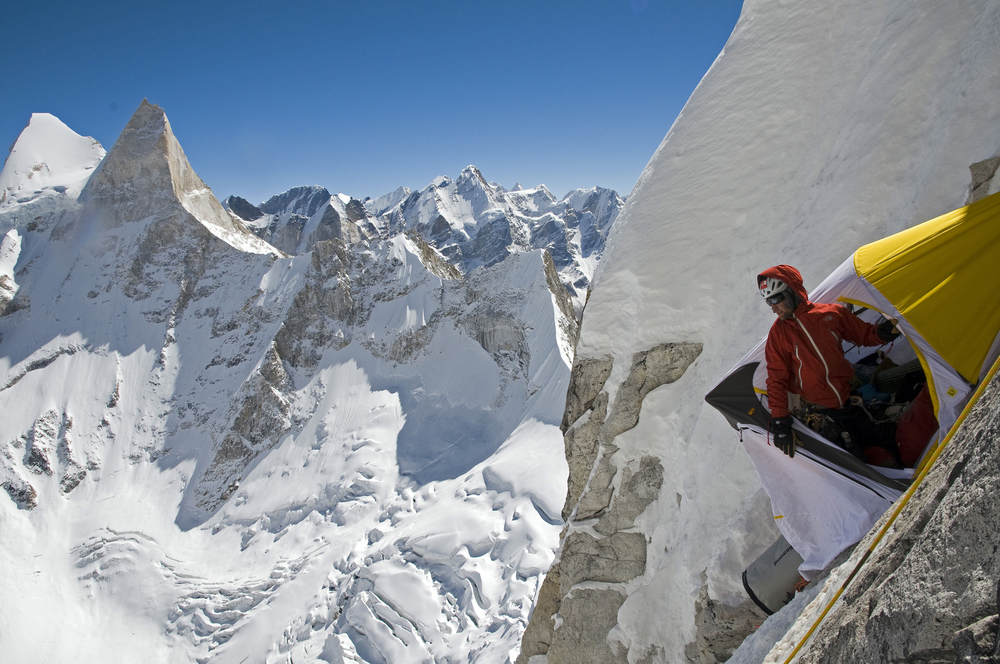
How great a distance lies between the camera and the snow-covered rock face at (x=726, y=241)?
3805 millimetres

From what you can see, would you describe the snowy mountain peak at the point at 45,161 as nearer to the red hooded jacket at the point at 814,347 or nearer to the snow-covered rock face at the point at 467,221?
the snow-covered rock face at the point at 467,221

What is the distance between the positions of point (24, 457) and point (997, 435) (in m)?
46.3

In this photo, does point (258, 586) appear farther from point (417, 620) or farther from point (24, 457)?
point (24, 457)

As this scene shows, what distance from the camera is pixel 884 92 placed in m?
4.40

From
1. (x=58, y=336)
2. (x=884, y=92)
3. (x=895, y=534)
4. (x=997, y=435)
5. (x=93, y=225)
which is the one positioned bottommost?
(x=895, y=534)

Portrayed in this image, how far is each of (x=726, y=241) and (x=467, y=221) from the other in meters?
133

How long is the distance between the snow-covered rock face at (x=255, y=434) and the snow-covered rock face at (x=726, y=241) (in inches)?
453

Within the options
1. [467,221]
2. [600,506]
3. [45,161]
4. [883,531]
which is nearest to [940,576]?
[883,531]

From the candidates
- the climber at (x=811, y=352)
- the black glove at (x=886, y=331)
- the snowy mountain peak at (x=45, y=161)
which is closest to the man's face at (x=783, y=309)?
the climber at (x=811, y=352)

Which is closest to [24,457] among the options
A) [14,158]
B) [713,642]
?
[14,158]

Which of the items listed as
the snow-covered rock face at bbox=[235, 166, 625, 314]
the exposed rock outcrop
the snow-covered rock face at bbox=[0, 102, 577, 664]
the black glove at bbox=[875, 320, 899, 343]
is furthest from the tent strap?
the snow-covered rock face at bbox=[235, 166, 625, 314]

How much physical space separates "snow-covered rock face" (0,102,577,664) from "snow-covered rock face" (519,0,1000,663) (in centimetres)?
1150

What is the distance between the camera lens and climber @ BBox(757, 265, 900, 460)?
303cm

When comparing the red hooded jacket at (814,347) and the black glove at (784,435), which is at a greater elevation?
the red hooded jacket at (814,347)
